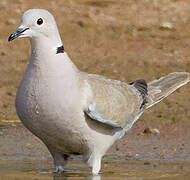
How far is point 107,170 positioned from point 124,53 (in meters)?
4.77

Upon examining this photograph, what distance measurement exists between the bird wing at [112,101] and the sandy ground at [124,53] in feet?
2.45

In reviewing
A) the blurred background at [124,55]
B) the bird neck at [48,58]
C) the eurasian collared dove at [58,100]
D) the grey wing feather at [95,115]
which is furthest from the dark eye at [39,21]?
the blurred background at [124,55]

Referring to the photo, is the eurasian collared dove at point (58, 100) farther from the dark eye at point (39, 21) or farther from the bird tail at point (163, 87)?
the bird tail at point (163, 87)

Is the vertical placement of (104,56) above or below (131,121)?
above

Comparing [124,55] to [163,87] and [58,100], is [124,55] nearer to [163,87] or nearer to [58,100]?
[163,87]

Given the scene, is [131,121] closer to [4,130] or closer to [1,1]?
[4,130]

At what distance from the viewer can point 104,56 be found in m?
12.0

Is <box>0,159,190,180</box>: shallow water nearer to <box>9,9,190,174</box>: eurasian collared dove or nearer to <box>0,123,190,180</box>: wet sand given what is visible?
<box>0,123,190,180</box>: wet sand

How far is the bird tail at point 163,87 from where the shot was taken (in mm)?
8125

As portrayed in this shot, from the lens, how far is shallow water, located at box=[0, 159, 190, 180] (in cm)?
724

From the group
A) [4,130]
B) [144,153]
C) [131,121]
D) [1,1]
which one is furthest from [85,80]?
[1,1]

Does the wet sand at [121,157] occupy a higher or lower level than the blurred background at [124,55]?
lower

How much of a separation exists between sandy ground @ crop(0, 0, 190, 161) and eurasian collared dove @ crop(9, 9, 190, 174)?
3.90ft

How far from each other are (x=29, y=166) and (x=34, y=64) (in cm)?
145
